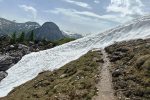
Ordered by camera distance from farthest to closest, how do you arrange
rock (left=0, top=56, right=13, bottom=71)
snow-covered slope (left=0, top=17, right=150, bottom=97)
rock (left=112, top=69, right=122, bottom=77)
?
rock (left=0, top=56, right=13, bottom=71)
snow-covered slope (left=0, top=17, right=150, bottom=97)
rock (left=112, top=69, right=122, bottom=77)

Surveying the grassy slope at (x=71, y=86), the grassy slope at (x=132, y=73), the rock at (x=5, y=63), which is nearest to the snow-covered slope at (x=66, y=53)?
the rock at (x=5, y=63)

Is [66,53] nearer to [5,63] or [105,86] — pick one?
[5,63]

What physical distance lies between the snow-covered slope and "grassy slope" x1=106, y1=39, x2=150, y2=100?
13688mm

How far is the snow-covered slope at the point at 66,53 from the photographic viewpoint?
206 feet

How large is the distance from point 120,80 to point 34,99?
1033 cm

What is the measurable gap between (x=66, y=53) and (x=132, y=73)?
34.0m

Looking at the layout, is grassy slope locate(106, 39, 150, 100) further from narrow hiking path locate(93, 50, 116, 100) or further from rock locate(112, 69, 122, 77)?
narrow hiking path locate(93, 50, 116, 100)

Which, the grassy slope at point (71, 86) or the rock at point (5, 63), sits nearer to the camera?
the grassy slope at point (71, 86)

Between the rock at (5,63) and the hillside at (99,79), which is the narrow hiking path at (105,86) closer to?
the hillside at (99,79)

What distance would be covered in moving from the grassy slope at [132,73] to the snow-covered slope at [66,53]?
1369 centimetres

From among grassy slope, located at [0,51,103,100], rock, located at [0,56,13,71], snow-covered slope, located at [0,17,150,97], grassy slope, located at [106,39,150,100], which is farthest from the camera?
rock, located at [0,56,13,71]

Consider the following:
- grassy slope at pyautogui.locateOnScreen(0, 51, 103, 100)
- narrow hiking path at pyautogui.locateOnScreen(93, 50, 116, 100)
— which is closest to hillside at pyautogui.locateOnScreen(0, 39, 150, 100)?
grassy slope at pyautogui.locateOnScreen(0, 51, 103, 100)

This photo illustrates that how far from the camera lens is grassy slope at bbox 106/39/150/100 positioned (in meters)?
31.5

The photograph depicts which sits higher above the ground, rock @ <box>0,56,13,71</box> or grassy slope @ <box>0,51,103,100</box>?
grassy slope @ <box>0,51,103,100</box>
